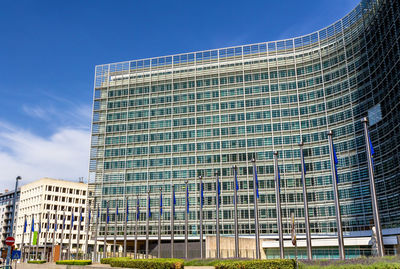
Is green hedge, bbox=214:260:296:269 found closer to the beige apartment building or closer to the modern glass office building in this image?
the modern glass office building

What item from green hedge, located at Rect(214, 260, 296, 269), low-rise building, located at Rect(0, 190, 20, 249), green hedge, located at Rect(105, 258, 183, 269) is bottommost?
green hedge, located at Rect(105, 258, 183, 269)

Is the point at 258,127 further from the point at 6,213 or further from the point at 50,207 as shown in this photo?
the point at 6,213

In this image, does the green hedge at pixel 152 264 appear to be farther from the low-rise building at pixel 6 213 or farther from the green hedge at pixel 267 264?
the low-rise building at pixel 6 213

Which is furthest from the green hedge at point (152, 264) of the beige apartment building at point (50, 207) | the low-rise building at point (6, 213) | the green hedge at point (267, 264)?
the low-rise building at point (6, 213)

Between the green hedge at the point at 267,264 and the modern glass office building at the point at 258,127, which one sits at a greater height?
the modern glass office building at the point at 258,127

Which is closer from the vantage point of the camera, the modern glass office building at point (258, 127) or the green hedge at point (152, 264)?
the green hedge at point (152, 264)

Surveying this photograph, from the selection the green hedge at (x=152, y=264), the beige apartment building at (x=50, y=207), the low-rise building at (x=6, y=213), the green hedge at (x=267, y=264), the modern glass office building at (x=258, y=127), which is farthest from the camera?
the low-rise building at (x=6, y=213)

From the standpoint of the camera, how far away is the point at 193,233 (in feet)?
276

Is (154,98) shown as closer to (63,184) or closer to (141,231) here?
(141,231)

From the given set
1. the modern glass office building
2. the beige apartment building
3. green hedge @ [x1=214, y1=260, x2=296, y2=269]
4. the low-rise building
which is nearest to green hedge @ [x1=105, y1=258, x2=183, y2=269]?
green hedge @ [x1=214, y1=260, x2=296, y2=269]

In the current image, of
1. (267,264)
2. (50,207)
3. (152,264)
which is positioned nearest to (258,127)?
(152,264)

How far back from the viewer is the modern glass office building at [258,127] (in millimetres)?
72938

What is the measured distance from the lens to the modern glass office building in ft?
239

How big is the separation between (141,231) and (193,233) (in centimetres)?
1233
